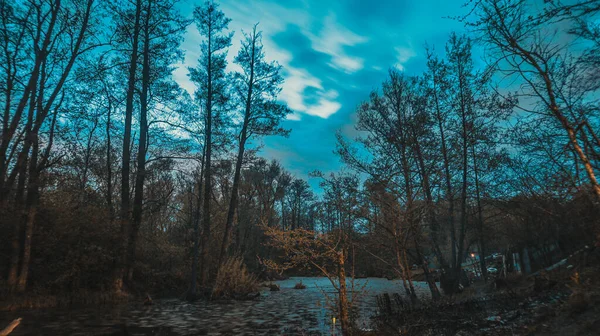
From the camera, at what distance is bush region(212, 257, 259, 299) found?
16.0 m

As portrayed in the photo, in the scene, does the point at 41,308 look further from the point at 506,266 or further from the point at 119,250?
the point at 506,266

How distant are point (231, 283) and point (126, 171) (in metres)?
7.57

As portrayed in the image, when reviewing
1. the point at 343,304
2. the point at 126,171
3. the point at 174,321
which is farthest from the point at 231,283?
the point at 343,304

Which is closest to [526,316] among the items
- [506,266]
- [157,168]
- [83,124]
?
[506,266]

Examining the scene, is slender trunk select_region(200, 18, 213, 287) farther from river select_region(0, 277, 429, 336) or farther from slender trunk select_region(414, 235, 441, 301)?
slender trunk select_region(414, 235, 441, 301)

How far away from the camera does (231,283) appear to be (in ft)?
53.5

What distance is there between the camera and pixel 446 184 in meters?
12.6

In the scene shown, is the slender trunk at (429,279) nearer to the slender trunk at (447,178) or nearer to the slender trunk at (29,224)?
the slender trunk at (447,178)

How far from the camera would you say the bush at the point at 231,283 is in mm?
15969

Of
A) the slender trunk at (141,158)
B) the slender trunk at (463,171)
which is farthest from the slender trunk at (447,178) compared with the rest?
the slender trunk at (141,158)

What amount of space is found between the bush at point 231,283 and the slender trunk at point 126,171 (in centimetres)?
432

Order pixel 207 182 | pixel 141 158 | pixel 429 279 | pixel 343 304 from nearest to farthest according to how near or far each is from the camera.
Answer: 1. pixel 343 304
2. pixel 429 279
3. pixel 141 158
4. pixel 207 182

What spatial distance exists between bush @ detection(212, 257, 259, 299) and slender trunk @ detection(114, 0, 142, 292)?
4.32m

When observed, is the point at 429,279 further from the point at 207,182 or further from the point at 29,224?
the point at 29,224
